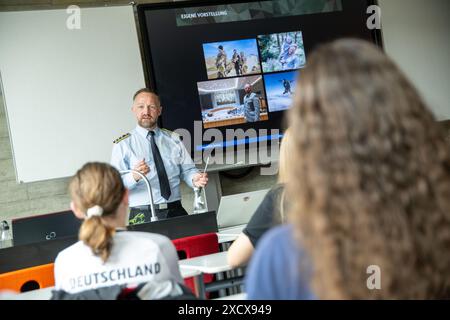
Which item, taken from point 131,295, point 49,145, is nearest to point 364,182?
point 131,295

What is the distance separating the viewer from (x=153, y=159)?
4.96 metres

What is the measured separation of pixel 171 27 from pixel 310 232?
5271 mm

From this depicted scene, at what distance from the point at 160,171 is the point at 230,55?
1.77m

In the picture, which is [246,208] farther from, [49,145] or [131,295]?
[131,295]

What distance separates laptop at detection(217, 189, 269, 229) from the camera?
4105 millimetres

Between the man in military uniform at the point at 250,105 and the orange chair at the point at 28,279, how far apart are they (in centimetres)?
351

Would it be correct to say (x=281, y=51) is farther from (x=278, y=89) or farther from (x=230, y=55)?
(x=230, y=55)

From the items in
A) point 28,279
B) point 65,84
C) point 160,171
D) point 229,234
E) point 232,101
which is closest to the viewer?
point 28,279

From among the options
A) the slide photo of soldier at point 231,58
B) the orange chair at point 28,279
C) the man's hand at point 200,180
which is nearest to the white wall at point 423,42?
the slide photo of soldier at point 231,58

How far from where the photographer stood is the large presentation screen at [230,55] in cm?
596

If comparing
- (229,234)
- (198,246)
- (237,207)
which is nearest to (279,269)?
(198,246)

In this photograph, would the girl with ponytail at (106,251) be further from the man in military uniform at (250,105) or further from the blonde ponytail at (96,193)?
the man in military uniform at (250,105)

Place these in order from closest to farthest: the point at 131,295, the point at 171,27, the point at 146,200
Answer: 1. the point at 131,295
2. the point at 146,200
3. the point at 171,27

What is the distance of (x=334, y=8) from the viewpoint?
21.7 ft
